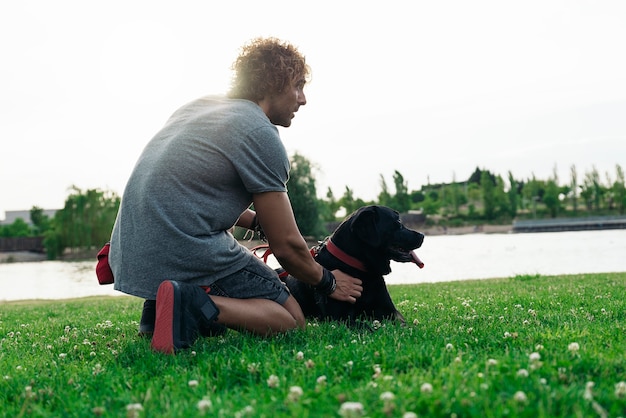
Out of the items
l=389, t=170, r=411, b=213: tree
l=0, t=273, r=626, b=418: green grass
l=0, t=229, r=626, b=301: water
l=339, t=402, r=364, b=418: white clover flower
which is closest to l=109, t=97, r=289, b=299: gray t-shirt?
l=0, t=273, r=626, b=418: green grass

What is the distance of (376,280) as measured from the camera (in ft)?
16.6

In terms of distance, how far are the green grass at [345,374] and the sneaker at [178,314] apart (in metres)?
0.12

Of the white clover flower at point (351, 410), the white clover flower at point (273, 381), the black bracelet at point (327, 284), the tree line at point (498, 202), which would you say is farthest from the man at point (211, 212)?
the tree line at point (498, 202)

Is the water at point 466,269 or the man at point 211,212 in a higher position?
the man at point 211,212

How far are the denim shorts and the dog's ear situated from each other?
0.99m

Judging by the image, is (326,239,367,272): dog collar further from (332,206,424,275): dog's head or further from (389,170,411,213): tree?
(389,170,411,213): tree

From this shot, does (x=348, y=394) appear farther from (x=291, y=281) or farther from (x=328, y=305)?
(x=291, y=281)

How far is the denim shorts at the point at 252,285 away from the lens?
13.2 feet

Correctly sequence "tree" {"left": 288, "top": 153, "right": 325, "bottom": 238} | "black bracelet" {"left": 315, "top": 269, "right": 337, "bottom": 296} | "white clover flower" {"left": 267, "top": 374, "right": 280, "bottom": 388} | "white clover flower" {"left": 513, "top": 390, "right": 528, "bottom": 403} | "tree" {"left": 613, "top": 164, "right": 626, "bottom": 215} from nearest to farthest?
"white clover flower" {"left": 513, "top": 390, "right": 528, "bottom": 403}
"white clover flower" {"left": 267, "top": 374, "right": 280, "bottom": 388}
"black bracelet" {"left": 315, "top": 269, "right": 337, "bottom": 296}
"tree" {"left": 288, "top": 153, "right": 325, "bottom": 238}
"tree" {"left": 613, "top": 164, "right": 626, "bottom": 215}

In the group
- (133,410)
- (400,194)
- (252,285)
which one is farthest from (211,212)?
(400,194)

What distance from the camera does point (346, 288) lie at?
15.3ft

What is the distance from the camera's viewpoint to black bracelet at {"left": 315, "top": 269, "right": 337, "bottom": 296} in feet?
14.2

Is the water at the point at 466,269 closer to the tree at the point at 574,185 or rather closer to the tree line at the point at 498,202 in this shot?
the tree line at the point at 498,202

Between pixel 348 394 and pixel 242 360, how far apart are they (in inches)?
35.6
